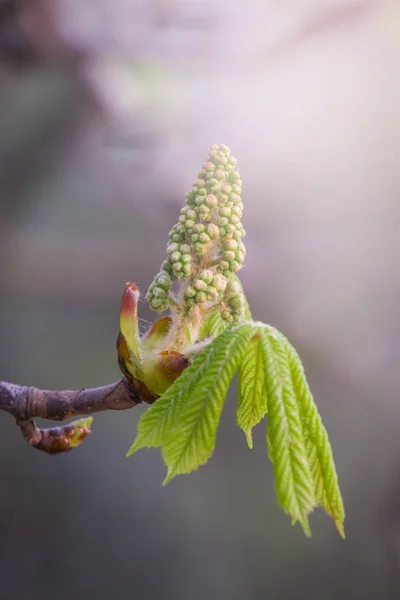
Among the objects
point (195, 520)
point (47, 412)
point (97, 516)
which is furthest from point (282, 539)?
point (47, 412)

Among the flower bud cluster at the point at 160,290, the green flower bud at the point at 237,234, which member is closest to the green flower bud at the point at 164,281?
the flower bud cluster at the point at 160,290

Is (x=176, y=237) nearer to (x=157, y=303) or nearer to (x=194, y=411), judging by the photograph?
(x=157, y=303)

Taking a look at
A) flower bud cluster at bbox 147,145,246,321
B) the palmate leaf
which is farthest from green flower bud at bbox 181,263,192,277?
the palmate leaf

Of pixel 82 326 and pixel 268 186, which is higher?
pixel 268 186

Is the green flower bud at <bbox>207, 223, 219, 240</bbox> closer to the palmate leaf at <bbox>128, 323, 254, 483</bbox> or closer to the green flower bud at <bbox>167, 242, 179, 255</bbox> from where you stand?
the green flower bud at <bbox>167, 242, 179, 255</bbox>

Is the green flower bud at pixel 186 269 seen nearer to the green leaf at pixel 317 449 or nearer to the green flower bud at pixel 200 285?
the green flower bud at pixel 200 285

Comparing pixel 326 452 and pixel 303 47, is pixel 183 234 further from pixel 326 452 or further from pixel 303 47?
pixel 303 47

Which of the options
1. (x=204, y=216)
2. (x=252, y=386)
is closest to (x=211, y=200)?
(x=204, y=216)
